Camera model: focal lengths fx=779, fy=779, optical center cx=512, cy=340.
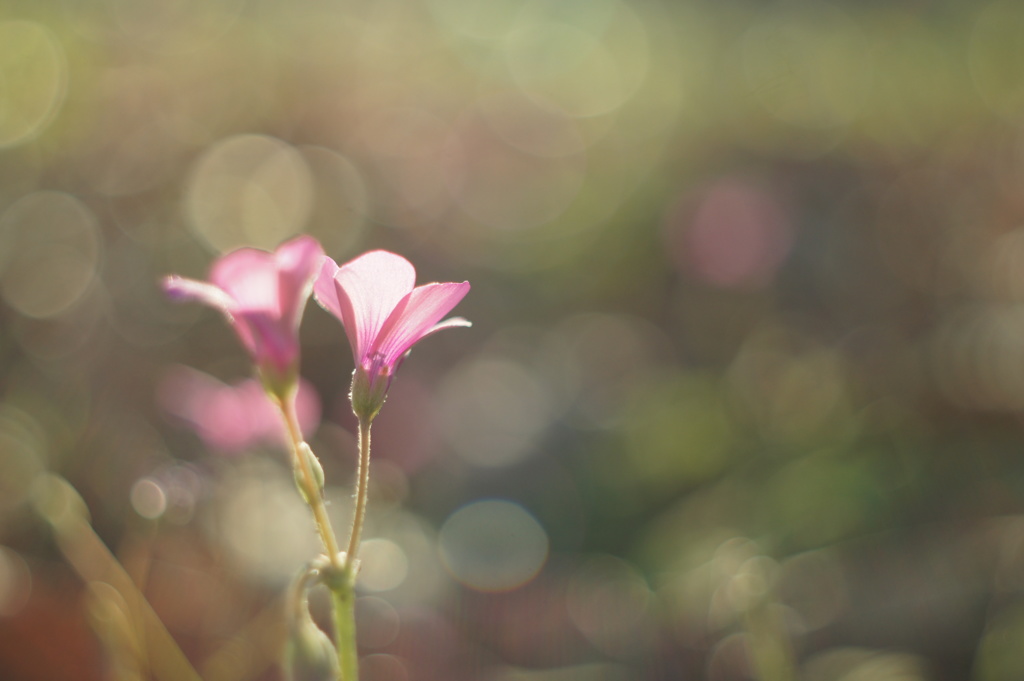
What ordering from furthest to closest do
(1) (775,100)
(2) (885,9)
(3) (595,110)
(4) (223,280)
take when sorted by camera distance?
(2) (885,9) → (3) (595,110) → (1) (775,100) → (4) (223,280)

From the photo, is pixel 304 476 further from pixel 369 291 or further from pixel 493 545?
pixel 493 545

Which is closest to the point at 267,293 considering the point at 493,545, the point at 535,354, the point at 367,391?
the point at 367,391

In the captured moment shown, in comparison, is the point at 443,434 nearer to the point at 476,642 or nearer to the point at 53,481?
the point at 476,642

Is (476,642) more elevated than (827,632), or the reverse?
(476,642)

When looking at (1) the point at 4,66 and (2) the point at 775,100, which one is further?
(2) the point at 775,100

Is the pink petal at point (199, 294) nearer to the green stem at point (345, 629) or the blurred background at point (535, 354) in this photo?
the green stem at point (345, 629)

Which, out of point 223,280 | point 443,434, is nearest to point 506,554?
point 443,434
